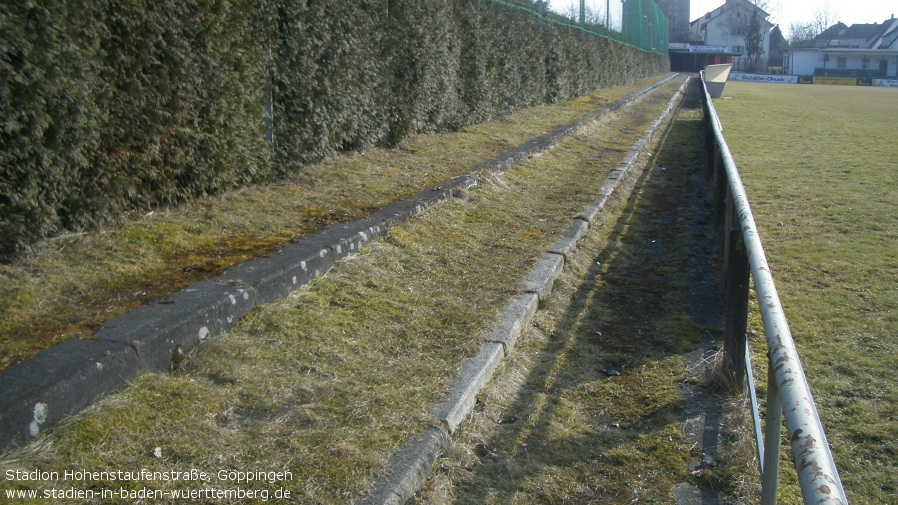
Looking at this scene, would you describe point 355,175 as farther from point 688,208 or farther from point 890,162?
point 890,162

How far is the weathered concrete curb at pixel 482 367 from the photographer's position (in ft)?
9.55

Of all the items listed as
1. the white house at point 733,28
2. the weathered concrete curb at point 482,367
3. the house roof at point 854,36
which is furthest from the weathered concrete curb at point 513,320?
the house roof at point 854,36

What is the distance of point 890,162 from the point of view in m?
12.5

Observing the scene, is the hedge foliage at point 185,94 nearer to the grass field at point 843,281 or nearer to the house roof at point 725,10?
the grass field at point 843,281

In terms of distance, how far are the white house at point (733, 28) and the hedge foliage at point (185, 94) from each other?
9766cm

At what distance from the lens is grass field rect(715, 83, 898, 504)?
3.55m

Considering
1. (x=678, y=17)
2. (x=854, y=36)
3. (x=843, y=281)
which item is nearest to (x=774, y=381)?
(x=843, y=281)

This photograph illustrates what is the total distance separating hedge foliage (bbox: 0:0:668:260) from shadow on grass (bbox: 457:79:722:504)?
2.73m

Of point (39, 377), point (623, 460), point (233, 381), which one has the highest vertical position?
point (39, 377)

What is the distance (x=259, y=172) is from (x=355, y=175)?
1.20m

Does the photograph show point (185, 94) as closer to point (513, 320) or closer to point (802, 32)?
point (513, 320)

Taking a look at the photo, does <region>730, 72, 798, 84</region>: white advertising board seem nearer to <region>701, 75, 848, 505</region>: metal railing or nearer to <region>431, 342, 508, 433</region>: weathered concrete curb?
<region>701, 75, 848, 505</region>: metal railing

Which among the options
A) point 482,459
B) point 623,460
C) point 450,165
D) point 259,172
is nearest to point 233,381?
point 482,459

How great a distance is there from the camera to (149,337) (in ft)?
11.2
